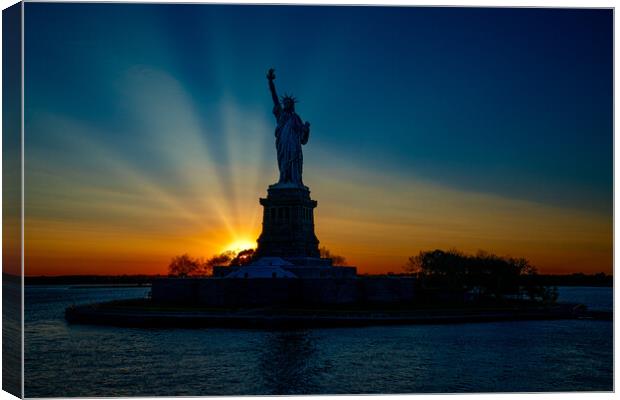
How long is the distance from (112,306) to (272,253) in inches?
382

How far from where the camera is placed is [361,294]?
46562 mm

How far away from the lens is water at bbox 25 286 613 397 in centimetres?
2392

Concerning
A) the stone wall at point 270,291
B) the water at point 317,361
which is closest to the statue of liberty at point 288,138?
the stone wall at point 270,291

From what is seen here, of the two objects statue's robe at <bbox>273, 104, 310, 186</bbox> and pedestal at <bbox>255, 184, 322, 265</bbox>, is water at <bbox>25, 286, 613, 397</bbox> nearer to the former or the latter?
pedestal at <bbox>255, 184, 322, 265</bbox>

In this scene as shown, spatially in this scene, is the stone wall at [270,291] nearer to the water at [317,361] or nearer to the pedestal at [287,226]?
the pedestal at [287,226]

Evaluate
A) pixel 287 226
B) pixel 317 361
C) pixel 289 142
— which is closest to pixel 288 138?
pixel 289 142

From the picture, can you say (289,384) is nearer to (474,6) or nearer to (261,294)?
(474,6)

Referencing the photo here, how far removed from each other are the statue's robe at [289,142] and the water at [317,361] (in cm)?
1462

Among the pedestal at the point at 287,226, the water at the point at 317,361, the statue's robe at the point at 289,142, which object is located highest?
the statue's robe at the point at 289,142

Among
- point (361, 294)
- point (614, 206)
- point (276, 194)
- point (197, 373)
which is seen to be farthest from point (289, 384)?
point (276, 194)

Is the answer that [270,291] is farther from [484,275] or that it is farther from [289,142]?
[484,275]

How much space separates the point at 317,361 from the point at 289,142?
23808mm

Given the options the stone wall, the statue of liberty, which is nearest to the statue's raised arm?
the statue of liberty

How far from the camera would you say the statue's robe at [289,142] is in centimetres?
5006
